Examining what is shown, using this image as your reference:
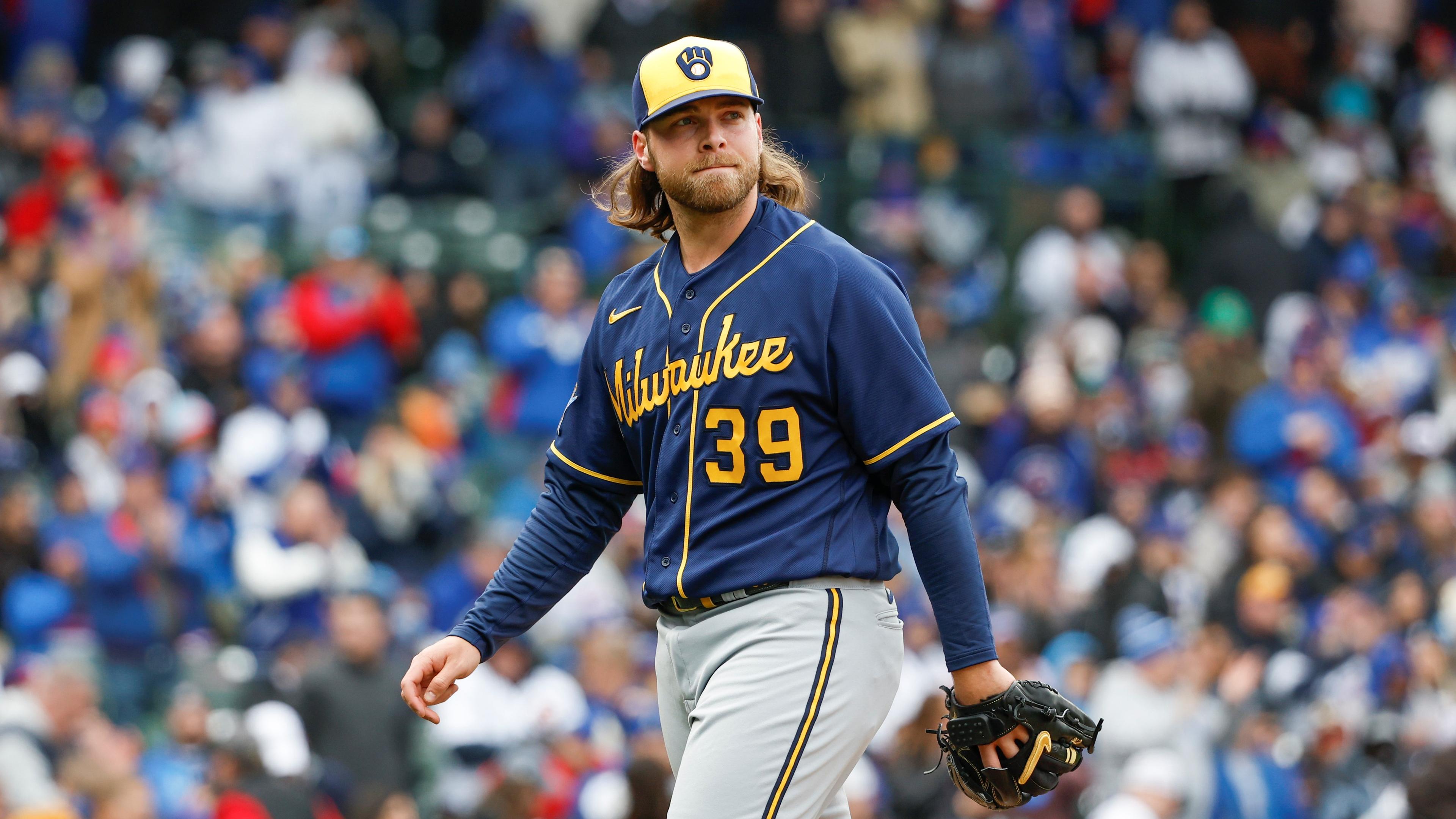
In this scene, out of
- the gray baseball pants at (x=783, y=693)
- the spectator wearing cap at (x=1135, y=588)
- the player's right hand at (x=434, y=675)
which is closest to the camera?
the gray baseball pants at (x=783, y=693)

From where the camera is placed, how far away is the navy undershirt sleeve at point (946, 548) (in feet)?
10.9

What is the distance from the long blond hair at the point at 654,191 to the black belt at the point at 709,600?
0.83 metres

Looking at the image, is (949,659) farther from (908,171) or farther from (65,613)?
(908,171)

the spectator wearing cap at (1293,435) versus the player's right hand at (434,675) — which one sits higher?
the player's right hand at (434,675)

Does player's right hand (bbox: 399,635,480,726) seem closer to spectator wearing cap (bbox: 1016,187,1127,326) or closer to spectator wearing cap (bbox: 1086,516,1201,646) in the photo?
spectator wearing cap (bbox: 1086,516,1201,646)

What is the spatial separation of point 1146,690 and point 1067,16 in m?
9.21

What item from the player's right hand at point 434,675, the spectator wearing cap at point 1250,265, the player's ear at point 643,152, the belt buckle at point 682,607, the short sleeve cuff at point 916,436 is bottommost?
the spectator wearing cap at point 1250,265

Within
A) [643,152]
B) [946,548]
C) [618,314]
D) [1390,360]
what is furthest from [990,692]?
[1390,360]

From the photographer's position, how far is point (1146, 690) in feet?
29.1

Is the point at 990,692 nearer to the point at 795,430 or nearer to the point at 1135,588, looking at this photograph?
the point at 795,430

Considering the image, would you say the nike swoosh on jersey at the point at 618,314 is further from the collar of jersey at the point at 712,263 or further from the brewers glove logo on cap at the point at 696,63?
the brewers glove logo on cap at the point at 696,63

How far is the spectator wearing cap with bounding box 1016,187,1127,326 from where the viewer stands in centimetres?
1361

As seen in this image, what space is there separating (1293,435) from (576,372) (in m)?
4.76

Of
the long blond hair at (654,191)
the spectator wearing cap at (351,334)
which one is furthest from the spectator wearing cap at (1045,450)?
the long blond hair at (654,191)
